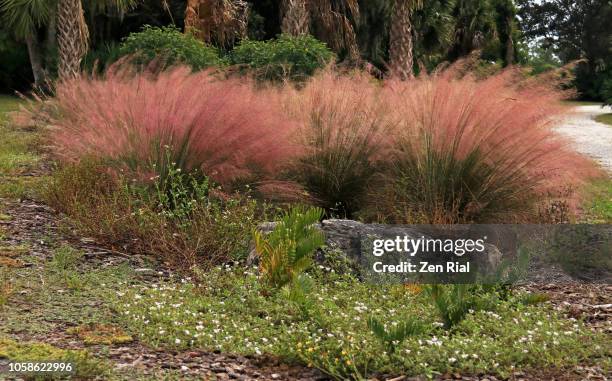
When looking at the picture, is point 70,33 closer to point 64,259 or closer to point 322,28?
point 322,28

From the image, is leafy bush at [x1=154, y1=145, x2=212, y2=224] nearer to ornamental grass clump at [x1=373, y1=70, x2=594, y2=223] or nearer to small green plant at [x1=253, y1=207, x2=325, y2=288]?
small green plant at [x1=253, y1=207, x2=325, y2=288]

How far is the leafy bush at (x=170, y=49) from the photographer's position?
1355 cm

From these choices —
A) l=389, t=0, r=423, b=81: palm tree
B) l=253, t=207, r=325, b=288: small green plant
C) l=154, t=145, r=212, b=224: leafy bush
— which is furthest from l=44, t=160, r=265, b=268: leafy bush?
l=389, t=0, r=423, b=81: palm tree

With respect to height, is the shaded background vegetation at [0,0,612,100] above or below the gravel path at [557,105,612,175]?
above

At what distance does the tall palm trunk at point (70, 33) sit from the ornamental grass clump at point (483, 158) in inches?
460

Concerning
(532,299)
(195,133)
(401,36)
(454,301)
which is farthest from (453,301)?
(401,36)

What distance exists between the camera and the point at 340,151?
712 cm

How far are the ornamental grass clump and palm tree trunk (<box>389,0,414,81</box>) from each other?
1424 centimetres

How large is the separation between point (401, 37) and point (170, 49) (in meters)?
8.87

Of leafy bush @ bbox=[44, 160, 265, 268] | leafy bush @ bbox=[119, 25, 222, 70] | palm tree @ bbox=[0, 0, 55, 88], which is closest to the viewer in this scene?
leafy bush @ bbox=[44, 160, 265, 268]

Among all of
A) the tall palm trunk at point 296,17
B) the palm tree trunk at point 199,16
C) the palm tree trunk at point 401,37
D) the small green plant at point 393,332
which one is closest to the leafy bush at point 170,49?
the palm tree trunk at point 199,16

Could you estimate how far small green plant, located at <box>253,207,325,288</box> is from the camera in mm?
5164

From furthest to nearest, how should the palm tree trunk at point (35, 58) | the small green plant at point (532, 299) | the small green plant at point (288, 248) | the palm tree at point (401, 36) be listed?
1. the palm tree trunk at point (35, 58)
2. the palm tree at point (401, 36)
3. the small green plant at point (288, 248)
4. the small green plant at point (532, 299)

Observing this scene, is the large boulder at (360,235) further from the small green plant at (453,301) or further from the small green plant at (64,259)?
the small green plant at (64,259)
